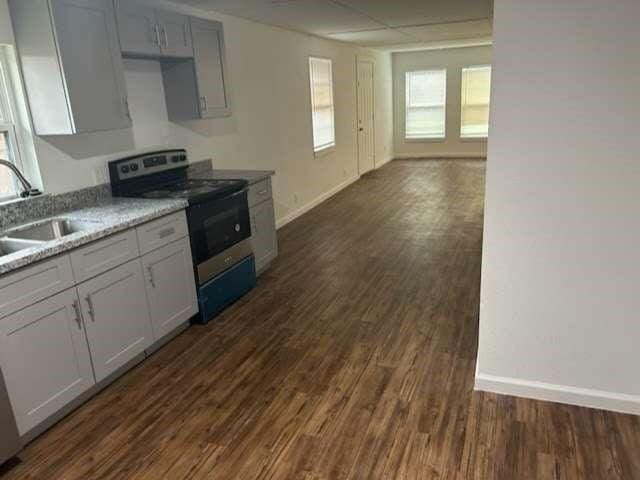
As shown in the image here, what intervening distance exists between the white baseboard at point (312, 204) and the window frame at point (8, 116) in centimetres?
325

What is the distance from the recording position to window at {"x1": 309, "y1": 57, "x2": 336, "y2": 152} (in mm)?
6898

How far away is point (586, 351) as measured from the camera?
7.86 ft

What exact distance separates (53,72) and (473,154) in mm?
9472

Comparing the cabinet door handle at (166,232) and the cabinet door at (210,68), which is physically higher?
the cabinet door at (210,68)

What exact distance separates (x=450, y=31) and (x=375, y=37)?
3.57 ft

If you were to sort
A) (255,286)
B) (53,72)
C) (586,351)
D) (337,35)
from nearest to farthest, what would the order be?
(586,351)
(53,72)
(255,286)
(337,35)

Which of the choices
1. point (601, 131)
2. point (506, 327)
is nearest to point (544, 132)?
point (601, 131)

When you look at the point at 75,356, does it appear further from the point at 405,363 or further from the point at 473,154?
the point at 473,154

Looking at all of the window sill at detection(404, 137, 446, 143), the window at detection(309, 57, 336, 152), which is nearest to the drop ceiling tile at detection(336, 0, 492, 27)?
the window at detection(309, 57, 336, 152)

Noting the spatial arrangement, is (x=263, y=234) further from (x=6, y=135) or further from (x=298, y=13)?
(x=298, y=13)

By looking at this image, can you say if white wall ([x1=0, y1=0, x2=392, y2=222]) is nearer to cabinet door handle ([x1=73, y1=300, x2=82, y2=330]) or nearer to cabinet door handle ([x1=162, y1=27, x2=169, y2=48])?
cabinet door handle ([x1=162, y1=27, x2=169, y2=48])

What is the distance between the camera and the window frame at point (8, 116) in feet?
9.39

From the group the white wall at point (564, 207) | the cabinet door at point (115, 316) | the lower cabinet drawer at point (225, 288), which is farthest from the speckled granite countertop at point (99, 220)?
the white wall at point (564, 207)

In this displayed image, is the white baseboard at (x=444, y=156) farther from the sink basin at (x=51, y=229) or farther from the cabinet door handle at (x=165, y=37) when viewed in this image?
the sink basin at (x=51, y=229)
